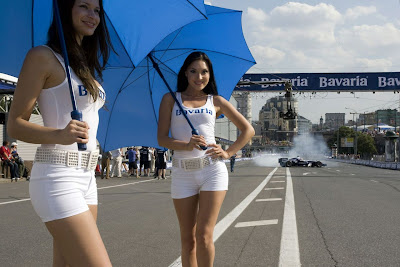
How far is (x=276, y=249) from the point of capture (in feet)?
19.5

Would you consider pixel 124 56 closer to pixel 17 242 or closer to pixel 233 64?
pixel 233 64

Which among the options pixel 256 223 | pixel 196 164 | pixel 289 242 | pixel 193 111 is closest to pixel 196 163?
pixel 196 164

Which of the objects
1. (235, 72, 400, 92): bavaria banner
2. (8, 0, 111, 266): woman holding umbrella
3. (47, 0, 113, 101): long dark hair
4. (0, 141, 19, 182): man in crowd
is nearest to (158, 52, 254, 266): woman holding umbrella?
(47, 0, 113, 101): long dark hair

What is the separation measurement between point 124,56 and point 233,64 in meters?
1.46

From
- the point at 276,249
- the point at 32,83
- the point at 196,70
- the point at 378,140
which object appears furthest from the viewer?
the point at 378,140

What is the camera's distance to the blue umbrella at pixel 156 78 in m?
4.43

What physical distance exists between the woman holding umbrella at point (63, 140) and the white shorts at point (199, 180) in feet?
3.78

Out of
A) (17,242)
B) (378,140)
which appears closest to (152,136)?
(17,242)

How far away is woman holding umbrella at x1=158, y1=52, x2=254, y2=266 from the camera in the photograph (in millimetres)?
3598

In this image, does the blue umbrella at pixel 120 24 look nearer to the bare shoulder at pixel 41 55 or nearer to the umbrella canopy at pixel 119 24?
the umbrella canopy at pixel 119 24

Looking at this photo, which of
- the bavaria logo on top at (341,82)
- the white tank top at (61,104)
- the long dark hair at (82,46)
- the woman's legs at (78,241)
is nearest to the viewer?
the woman's legs at (78,241)

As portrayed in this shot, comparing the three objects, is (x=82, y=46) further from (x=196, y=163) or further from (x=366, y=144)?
(x=366, y=144)

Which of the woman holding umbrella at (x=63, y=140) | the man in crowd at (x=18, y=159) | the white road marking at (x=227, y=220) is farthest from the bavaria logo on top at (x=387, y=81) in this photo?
the woman holding umbrella at (x=63, y=140)

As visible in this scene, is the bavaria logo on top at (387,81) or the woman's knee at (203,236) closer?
the woman's knee at (203,236)
